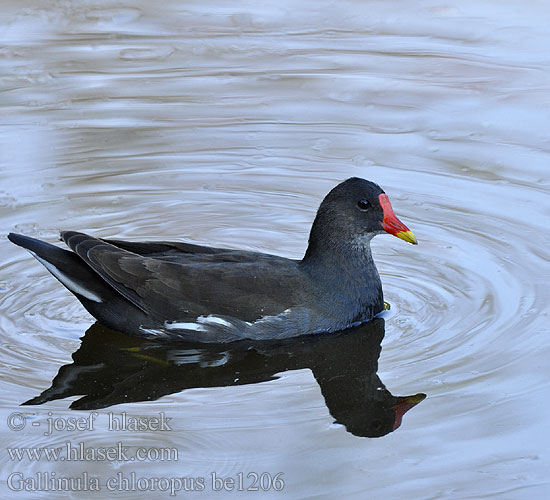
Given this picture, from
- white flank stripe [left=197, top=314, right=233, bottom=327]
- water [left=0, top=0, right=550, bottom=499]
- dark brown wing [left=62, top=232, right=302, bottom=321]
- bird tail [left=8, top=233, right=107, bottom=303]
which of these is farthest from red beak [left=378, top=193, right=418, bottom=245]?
bird tail [left=8, top=233, right=107, bottom=303]

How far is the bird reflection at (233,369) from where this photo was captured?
534cm

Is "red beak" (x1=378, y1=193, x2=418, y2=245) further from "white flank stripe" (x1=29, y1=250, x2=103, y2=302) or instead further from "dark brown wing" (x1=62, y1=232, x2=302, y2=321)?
"white flank stripe" (x1=29, y1=250, x2=103, y2=302)

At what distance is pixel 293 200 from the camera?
25.6 feet

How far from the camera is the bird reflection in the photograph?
534cm

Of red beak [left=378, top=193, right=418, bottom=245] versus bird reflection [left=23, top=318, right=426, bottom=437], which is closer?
bird reflection [left=23, top=318, right=426, bottom=437]

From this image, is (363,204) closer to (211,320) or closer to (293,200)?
(211,320)

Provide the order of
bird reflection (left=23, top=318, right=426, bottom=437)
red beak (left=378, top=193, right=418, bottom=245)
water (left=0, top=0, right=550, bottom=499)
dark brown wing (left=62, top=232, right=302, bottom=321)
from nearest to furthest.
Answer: water (left=0, top=0, right=550, bottom=499)
bird reflection (left=23, top=318, right=426, bottom=437)
dark brown wing (left=62, top=232, right=302, bottom=321)
red beak (left=378, top=193, right=418, bottom=245)

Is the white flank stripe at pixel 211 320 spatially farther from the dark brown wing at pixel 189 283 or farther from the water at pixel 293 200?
the water at pixel 293 200

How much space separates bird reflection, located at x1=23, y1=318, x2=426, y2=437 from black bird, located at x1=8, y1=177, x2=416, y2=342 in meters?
0.09

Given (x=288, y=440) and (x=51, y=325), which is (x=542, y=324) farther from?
(x=51, y=325)

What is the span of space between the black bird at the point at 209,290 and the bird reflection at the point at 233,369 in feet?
0.28

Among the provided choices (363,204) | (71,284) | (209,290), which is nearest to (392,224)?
(363,204)

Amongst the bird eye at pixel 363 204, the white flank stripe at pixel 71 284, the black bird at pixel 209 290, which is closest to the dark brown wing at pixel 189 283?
the black bird at pixel 209 290

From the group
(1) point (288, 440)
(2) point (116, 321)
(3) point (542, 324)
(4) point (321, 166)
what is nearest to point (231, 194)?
(4) point (321, 166)
